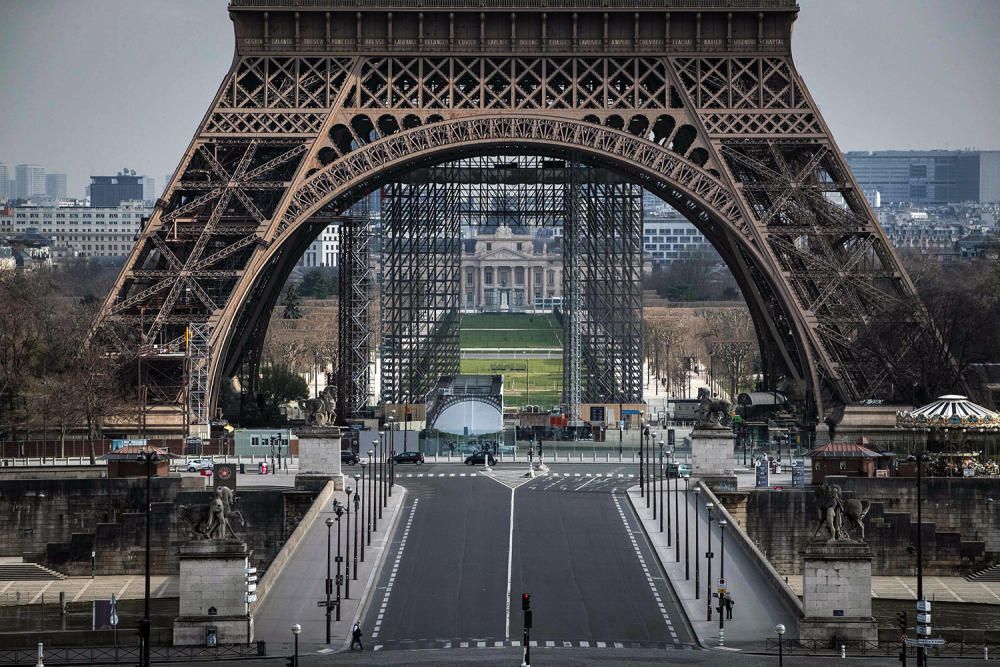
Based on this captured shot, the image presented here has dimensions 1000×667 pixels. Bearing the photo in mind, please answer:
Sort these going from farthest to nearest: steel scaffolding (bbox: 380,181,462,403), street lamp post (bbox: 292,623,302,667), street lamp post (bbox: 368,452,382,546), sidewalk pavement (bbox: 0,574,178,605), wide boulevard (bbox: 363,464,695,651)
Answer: steel scaffolding (bbox: 380,181,462,403) < street lamp post (bbox: 368,452,382,546) < sidewalk pavement (bbox: 0,574,178,605) < wide boulevard (bbox: 363,464,695,651) < street lamp post (bbox: 292,623,302,667)

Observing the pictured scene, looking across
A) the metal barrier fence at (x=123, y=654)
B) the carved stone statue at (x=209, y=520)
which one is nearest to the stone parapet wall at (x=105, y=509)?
the carved stone statue at (x=209, y=520)

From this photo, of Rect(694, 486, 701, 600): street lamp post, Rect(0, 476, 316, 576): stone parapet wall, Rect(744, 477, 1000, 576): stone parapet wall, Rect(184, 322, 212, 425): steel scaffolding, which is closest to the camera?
Rect(694, 486, 701, 600): street lamp post

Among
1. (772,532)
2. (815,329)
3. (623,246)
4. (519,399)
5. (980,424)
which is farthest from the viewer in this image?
(519,399)

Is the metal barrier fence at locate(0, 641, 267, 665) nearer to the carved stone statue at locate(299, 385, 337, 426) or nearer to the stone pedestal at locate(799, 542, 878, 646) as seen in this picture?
the stone pedestal at locate(799, 542, 878, 646)

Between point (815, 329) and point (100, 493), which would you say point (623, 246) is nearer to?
point (815, 329)

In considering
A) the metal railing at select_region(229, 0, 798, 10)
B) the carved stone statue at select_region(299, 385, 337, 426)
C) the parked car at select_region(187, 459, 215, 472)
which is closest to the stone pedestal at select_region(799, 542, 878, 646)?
the carved stone statue at select_region(299, 385, 337, 426)

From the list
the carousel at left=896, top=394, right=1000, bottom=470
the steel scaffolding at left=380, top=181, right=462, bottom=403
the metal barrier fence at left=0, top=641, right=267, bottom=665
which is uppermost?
the steel scaffolding at left=380, top=181, right=462, bottom=403

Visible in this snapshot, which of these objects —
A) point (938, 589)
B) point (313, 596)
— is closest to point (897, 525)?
point (938, 589)

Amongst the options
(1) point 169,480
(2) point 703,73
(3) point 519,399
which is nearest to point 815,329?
(2) point 703,73
